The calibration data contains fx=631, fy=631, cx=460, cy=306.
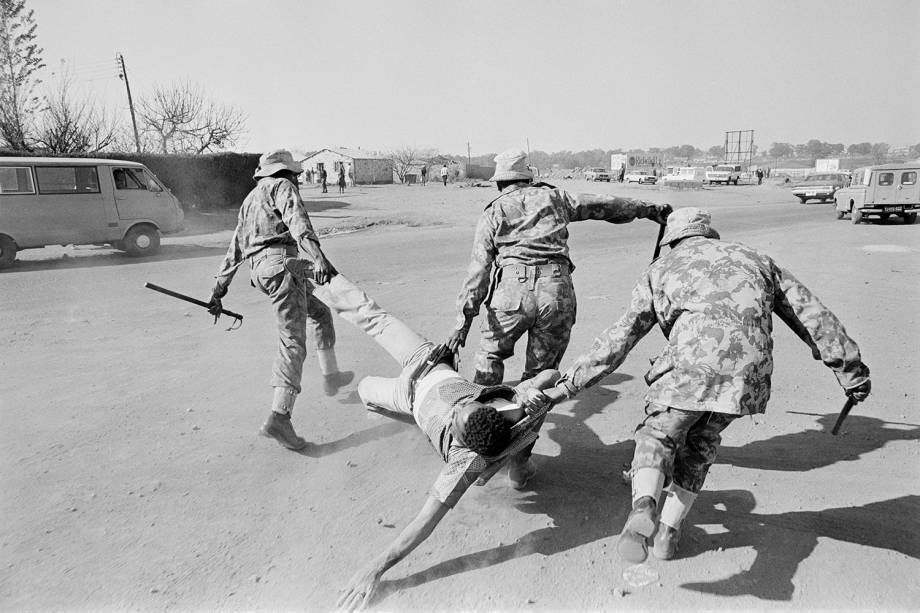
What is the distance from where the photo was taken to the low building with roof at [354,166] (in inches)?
1849

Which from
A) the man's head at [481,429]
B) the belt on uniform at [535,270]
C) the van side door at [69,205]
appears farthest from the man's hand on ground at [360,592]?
the van side door at [69,205]

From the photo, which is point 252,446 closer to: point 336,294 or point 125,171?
point 336,294

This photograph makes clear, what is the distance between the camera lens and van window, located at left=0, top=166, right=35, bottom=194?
11633mm

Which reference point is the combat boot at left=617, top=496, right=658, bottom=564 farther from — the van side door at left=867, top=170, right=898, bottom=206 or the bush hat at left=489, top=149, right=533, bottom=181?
the van side door at left=867, top=170, right=898, bottom=206

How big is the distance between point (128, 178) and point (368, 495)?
11989 mm

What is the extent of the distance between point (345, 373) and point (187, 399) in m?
1.25

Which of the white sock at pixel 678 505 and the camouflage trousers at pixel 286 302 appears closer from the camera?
the white sock at pixel 678 505

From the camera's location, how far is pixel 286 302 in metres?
4.29

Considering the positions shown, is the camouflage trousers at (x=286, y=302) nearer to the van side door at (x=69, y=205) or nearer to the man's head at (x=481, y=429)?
the man's head at (x=481, y=429)

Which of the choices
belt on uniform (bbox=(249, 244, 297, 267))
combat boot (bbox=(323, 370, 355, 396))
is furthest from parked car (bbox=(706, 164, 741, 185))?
belt on uniform (bbox=(249, 244, 297, 267))

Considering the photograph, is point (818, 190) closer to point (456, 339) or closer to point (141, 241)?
point (141, 241)

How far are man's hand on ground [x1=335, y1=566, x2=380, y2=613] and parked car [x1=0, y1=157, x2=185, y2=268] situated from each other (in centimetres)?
1172

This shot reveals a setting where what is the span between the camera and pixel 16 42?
64.4 feet

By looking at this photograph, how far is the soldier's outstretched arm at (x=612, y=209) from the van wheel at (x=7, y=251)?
1149cm
